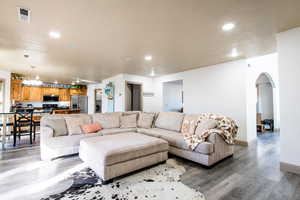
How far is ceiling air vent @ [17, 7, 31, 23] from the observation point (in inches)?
77.1

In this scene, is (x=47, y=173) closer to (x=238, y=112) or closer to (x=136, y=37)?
(x=136, y=37)

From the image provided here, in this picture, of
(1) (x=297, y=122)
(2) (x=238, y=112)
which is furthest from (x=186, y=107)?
(1) (x=297, y=122)

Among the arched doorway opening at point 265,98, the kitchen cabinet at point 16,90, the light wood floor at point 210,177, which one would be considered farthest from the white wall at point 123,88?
the arched doorway opening at point 265,98

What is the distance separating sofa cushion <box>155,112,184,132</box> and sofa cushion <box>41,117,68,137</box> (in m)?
2.51

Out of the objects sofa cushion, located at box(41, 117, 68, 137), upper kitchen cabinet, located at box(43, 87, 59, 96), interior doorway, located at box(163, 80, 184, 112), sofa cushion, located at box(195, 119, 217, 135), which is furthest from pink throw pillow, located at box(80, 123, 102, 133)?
upper kitchen cabinet, located at box(43, 87, 59, 96)

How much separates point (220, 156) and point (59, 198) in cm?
280

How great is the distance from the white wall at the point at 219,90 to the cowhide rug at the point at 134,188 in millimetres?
2913

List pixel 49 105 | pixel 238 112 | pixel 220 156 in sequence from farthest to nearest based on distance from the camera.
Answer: pixel 49 105 → pixel 238 112 → pixel 220 156

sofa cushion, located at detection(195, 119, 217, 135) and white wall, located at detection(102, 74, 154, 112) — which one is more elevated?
white wall, located at detection(102, 74, 154, 112)

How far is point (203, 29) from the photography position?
249 centimetres

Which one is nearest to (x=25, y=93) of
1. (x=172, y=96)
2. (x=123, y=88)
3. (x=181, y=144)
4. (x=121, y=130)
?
(x=123, y=88)

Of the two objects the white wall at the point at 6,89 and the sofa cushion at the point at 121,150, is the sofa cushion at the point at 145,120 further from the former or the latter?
the white wall at the point at 6,89

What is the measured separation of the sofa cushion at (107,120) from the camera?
3971 millimetres

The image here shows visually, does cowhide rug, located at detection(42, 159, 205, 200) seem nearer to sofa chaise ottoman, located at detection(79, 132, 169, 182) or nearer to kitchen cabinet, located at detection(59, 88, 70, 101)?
sofa chaise ottoman, located at detection(79, 132, 169, 182)
